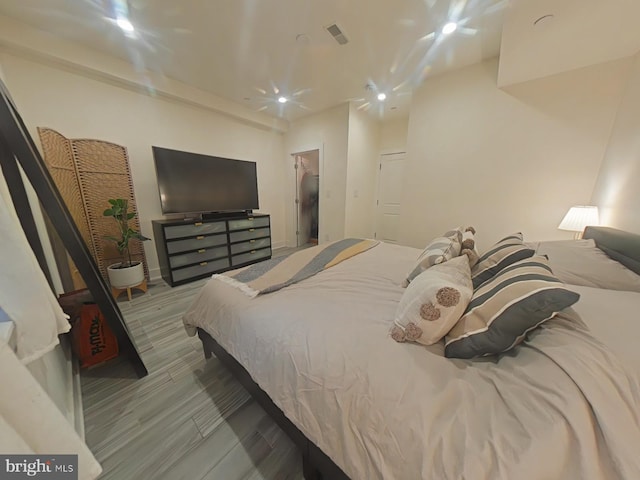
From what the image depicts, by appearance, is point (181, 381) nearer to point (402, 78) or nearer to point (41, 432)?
point (41, 432)

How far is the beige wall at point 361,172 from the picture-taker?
3.66 meters

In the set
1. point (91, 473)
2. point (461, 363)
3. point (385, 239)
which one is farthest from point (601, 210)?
point (91, 473)

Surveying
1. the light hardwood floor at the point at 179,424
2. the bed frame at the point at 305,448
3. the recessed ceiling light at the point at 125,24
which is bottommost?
the light hardwood floor at the point at 179,424

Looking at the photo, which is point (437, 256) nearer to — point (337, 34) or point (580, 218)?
point (580, 218)

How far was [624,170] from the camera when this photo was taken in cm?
168

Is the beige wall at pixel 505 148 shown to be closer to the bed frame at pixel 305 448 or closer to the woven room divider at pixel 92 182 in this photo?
the bed frame at pixel 305 448

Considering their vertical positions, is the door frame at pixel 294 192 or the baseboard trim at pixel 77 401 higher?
the door frame at pixel 294 192

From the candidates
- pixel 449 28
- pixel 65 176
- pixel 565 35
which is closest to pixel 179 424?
pixel 65 176

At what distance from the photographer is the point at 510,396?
0.59 meters

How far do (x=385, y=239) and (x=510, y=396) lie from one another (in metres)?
4.20

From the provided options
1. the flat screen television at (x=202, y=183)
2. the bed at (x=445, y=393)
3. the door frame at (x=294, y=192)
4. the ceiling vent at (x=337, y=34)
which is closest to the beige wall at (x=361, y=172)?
the door frame at (x=294, y=192)

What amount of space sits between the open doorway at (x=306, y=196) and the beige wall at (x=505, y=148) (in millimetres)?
2233

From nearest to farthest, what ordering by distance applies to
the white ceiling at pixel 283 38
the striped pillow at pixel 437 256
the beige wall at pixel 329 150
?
the striped pillow at pixel 437 256 < the white ceiling at pixel 283 38 < the beige wall at pixel 329 150

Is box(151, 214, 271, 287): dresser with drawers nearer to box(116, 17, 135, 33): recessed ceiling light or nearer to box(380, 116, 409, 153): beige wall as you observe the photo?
box(116, 17, 135, 33): recessed ceiling light
